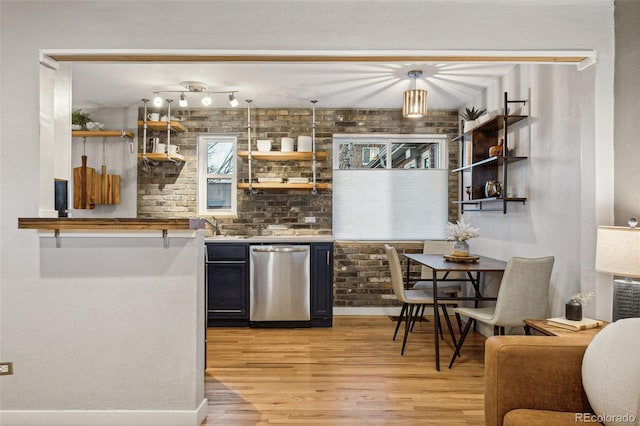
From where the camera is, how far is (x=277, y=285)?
179 inches

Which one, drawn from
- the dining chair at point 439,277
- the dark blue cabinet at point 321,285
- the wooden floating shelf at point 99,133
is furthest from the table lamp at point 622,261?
the wooden floating shelf at point 99,133

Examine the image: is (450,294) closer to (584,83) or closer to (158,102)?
(584,83)

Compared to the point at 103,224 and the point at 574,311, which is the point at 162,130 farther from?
the point at 574,311

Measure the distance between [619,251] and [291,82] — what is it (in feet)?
10.4

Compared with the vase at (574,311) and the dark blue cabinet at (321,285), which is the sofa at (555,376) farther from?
the dark blue cabinet at (321,285)

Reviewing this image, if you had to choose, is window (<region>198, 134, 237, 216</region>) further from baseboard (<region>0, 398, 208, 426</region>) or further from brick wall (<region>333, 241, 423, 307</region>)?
baseboard (<region>0, 398, 208, 426</region>)

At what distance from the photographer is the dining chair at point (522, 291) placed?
2.95 m

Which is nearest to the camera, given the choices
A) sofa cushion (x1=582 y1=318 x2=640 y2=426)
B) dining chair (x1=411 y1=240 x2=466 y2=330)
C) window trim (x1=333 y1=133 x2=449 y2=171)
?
sofa cushion (x1=582 y1=318 x2=640 y2=426)

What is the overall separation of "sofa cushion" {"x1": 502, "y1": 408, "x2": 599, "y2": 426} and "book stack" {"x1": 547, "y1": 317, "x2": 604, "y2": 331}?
64cm

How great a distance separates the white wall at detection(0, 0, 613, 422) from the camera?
2.50 metres

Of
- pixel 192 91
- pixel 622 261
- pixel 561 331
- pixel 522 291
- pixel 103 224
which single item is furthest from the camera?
pixel 192 91

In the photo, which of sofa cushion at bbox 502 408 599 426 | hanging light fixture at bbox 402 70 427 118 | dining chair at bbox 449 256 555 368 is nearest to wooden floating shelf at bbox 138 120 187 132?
hanging light fixture at bbox 402 70 427 118

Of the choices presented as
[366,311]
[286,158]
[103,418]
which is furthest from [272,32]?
[366,311]

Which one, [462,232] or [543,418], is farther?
[462,232]
